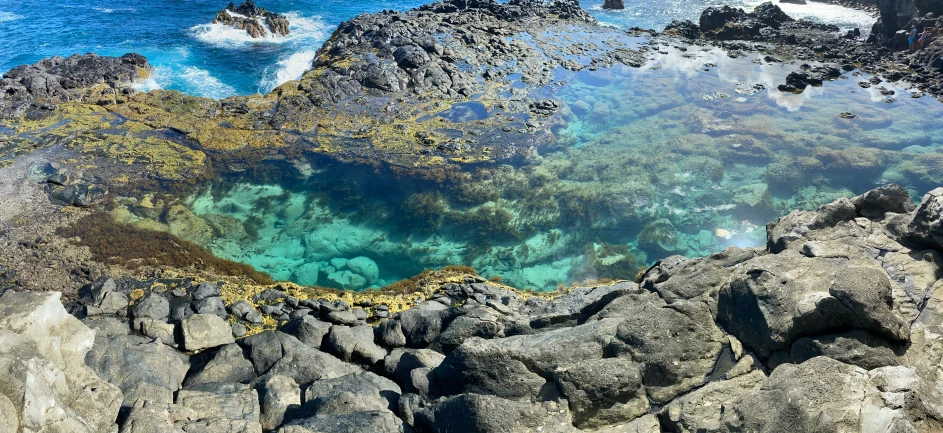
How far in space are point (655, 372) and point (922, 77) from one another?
39.7 metres

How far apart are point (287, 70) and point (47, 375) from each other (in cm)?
3390

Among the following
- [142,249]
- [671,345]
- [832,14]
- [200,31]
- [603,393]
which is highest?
[832,14]

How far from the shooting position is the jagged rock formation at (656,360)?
8.31m

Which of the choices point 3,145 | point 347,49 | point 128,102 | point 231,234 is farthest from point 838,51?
point 3,145

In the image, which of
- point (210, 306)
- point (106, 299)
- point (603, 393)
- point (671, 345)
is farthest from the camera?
point (210, 306)

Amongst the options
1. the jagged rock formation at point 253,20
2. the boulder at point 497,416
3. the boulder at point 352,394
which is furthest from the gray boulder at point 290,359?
the jagged rock formation at point 253,20

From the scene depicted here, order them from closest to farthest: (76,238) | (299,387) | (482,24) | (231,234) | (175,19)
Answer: (299,387)
(76,238)
(231,234)
(482,24)
(175,19)

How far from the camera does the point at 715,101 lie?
112ft

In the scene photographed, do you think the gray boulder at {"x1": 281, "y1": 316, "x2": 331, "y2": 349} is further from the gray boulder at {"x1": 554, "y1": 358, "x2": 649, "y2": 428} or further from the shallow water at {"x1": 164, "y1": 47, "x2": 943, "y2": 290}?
the gray boulder at {"x1": 554, "y1": 358, "x2": 649, "y2": 428}

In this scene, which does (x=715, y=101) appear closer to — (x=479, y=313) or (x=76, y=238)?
(x=479, y=313)

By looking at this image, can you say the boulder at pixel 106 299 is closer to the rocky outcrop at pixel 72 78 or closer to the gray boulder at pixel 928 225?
the rocky outcrop at pixel 72 78

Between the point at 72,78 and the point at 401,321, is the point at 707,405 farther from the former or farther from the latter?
the point at 72,78

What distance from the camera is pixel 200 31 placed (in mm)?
47344

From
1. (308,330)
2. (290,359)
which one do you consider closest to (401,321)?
(308,330)
